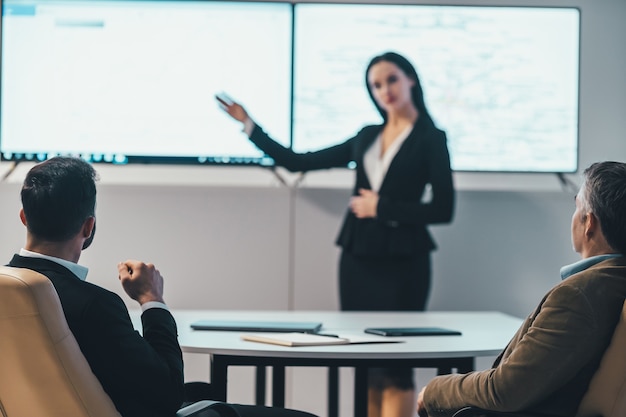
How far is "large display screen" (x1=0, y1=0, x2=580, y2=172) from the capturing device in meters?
4.47

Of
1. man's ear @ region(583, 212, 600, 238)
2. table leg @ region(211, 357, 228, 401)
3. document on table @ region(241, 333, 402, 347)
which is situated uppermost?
man's ear @ region(583, 212, 600, 238)

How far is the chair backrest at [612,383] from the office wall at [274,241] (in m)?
2.63

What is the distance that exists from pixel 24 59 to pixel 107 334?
3160 mm

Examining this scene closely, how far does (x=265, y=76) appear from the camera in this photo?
4.53 metres

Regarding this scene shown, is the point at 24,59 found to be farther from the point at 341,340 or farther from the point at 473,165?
the point at 341,340

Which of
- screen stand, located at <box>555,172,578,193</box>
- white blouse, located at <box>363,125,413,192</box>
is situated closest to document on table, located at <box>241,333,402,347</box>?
white blouse, located at <box>363,125,413,192</box>

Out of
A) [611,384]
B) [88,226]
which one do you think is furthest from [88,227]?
[611,384]

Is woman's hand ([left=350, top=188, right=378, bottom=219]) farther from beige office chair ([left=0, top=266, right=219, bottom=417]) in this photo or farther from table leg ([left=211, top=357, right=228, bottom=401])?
beige office chair ([left=0, top=266, right=219, bottom=417])

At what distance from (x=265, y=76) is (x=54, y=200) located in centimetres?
278

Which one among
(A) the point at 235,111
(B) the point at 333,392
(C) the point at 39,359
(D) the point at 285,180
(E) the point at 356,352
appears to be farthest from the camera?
(D) the point at 285,180

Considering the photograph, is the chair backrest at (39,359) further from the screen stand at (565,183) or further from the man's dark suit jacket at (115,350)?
the screen stand at (565,183)

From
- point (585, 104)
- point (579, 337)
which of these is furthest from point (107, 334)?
Result: point (585, 104)

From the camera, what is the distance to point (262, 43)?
14.8ft

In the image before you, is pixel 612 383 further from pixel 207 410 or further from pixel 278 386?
pixel 278 386
